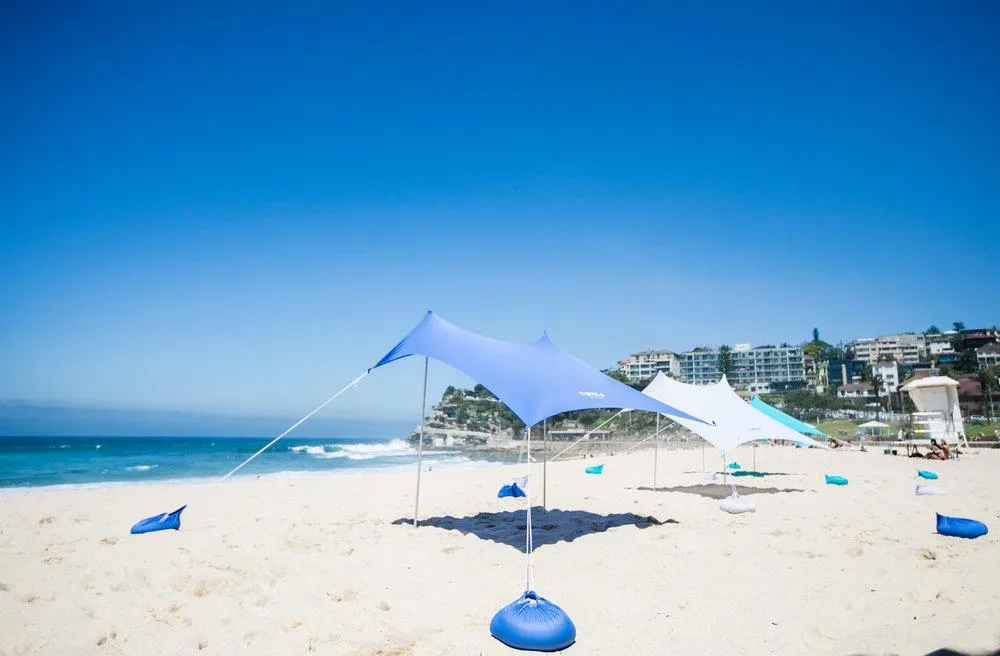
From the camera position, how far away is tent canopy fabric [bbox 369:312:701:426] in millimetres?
5957

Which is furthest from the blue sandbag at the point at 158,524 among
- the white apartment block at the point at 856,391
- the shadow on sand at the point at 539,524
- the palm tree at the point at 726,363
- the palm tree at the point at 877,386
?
the palm tree at the point at 726,363

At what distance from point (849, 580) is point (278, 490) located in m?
10.4

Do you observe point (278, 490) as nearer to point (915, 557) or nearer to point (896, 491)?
point (915, 557)

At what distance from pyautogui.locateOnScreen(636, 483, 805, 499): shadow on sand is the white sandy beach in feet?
6.15

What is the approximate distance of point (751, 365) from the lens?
378 ft

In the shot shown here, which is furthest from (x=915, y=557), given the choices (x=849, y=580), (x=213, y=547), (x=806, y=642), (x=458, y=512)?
(x=213, y=547)

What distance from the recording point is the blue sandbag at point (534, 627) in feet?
11.2

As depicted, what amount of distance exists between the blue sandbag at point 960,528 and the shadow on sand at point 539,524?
9.74 ft

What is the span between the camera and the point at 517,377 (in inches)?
251

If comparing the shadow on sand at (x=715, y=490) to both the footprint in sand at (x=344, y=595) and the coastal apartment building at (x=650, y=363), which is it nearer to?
the footprint in sand at (x=344, y=595)

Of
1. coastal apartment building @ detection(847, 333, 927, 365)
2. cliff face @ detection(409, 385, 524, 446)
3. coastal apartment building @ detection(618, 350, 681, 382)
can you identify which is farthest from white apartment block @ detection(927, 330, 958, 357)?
cliff face @ detection(409, 385, 524, 446)

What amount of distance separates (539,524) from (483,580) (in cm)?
259

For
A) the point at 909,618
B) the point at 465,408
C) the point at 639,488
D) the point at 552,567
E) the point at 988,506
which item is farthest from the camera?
the point at 465,408

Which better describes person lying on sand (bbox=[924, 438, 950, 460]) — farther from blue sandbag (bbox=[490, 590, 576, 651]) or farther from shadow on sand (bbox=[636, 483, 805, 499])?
blue sandbag (bbox=[490, 590, 576, 651])
